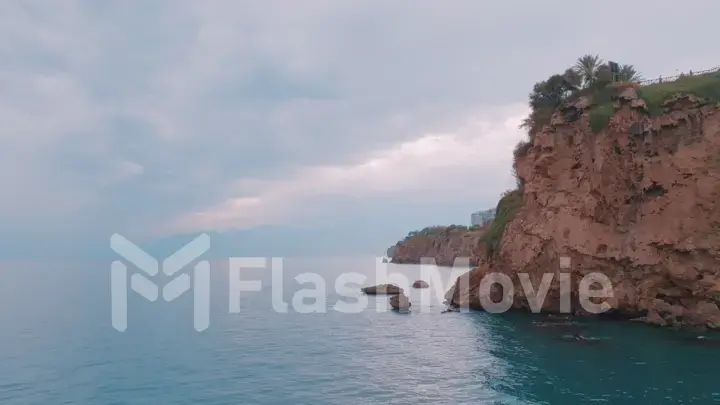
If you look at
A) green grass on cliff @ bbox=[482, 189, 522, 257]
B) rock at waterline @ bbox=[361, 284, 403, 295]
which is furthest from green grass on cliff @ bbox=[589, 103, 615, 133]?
rock at waterline @ bbox=[361, 284, 403, 295]

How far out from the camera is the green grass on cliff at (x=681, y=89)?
46744 mm

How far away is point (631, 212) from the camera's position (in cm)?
5059

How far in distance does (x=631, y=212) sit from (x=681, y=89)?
42.3ft

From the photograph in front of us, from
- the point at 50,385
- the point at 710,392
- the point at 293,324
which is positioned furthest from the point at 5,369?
the point at 710,392

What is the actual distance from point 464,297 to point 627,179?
2496 centimetres

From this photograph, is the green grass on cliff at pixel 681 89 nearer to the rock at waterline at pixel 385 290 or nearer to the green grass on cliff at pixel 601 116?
the green grass on cliff at pixel 601 116

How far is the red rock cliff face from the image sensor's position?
146 ft

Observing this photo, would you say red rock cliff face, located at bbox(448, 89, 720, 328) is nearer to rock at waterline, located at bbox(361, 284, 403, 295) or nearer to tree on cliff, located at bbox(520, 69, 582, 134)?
tree on cliff, located at bbox(520, 69, 582, 134)

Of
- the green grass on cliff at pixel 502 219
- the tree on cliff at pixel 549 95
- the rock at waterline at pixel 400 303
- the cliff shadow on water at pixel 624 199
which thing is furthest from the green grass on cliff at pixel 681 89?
the rock at waterline at pixel 400 303

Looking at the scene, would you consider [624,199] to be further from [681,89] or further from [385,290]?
[385,290]

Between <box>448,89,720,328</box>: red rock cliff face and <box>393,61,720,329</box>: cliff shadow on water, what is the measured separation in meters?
0.10

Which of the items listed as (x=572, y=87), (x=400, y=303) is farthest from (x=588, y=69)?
→ (x=400, y=303)

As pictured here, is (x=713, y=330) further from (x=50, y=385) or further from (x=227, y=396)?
(x=50, y=385)

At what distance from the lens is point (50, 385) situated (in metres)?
32.2
